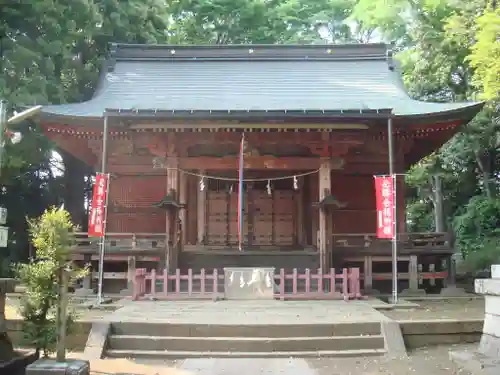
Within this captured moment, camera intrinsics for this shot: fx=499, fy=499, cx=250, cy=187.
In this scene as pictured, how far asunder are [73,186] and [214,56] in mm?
7355

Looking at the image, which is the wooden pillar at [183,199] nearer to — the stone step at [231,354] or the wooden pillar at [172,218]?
the wooden pillar at [172,218]

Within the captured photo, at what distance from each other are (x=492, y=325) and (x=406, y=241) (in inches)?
270

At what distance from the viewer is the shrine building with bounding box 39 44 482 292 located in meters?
12.6

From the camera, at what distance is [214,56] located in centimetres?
1817

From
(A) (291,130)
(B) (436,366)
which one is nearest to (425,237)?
(A) (291,130)

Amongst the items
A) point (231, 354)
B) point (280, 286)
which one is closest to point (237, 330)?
point (231, 354)

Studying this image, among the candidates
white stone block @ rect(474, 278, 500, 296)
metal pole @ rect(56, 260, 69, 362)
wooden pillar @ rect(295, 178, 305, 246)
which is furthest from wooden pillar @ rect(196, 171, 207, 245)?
white stone block @ rect(474, 278, 500, 296)

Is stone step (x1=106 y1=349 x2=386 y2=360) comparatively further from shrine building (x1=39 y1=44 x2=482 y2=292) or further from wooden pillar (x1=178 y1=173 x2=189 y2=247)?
wooden pillar (x1=178 y1=173 x2=189 y2=247)

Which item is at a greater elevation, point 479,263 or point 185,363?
point 479,263

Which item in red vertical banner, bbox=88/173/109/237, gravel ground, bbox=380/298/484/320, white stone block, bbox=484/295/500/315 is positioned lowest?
gravel ground, bbox=380/298/484/320

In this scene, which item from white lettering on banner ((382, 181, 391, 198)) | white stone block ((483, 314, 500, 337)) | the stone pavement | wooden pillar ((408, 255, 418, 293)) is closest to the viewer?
white stone block ((483, 314, 500, 337))

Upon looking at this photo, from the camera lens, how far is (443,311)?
Result: 10.3 metres

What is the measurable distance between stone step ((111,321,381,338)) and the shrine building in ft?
13.4

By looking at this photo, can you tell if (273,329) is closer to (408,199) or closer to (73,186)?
(73,186)
